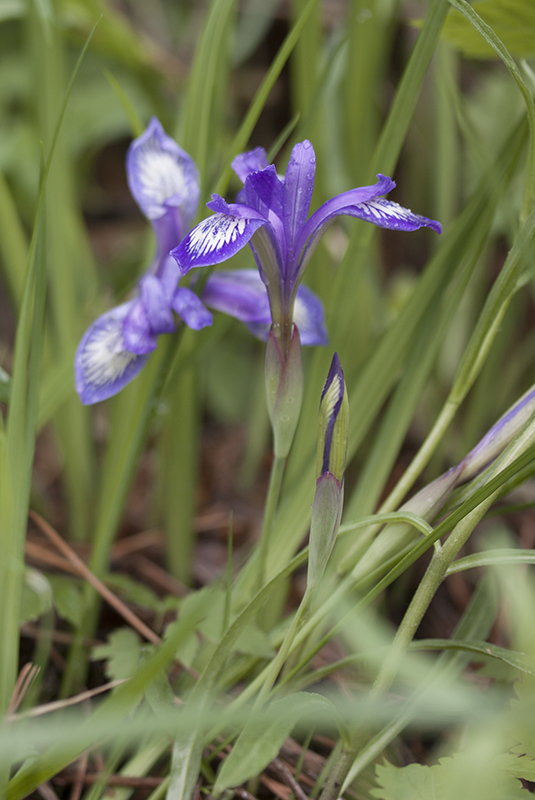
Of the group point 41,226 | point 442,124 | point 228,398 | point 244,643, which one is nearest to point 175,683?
point 244,643

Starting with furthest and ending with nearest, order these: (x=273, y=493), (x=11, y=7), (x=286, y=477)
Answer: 1. (x=11, y=7)
2. (x=286, y=477)
3. (x=273, y=493)

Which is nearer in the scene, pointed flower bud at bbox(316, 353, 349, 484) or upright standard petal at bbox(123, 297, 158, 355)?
pointed flower bud at bbox(316, 353, 349, 484)

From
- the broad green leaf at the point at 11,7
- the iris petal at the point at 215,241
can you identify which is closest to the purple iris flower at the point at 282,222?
the iris petal at the point at 215,241

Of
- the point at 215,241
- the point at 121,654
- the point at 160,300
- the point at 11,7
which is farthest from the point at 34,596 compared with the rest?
the point at 11,7

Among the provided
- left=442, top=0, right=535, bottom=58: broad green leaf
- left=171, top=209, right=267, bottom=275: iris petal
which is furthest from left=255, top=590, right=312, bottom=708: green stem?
left=442, top=0, right=535, bottom=58: broad green leaf

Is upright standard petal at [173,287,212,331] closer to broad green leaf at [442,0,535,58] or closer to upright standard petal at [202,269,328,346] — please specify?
upright standard petal at [202,269,328,346]

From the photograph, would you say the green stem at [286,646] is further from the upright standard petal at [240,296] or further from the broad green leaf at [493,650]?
the upright standard petal at [240,296]

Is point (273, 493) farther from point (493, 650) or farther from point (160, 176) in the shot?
point (160, 176)
